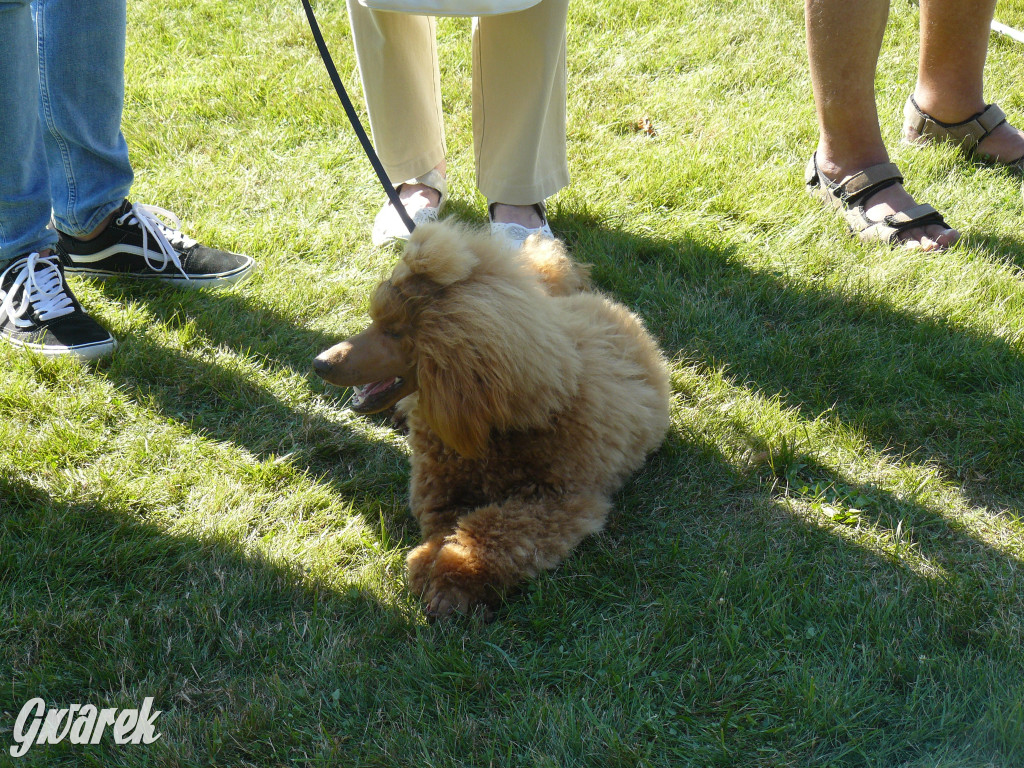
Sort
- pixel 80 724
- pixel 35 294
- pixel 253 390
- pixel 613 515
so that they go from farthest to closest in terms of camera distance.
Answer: pixel 35 294
pixel 253 390
pixel 613 515
pixel 80 724

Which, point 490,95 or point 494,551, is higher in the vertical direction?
point 490,95

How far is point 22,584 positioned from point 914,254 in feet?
10.5

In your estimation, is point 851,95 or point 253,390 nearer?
point 253,390

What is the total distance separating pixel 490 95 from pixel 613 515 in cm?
174

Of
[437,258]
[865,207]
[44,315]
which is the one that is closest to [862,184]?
[865,207]

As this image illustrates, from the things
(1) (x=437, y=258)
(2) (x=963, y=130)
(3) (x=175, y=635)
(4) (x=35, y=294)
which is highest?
(1) (x=437, y=258)

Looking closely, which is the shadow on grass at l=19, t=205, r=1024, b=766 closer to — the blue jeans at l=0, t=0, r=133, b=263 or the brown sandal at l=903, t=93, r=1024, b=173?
the blue jeans at l=0, t=0, r=133, b=263

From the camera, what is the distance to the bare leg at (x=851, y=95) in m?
3.32

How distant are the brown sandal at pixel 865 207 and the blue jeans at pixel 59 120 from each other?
2.92 meters

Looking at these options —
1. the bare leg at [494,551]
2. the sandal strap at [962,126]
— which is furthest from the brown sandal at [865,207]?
the bare leg at [494,551]

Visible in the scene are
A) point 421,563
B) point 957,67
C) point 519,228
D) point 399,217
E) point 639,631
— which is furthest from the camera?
point 957,67

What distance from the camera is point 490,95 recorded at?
3125 mm

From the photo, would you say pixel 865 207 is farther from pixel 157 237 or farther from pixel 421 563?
pixel 157 237

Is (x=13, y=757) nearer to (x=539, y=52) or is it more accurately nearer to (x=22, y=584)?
(x=22, y=584)
